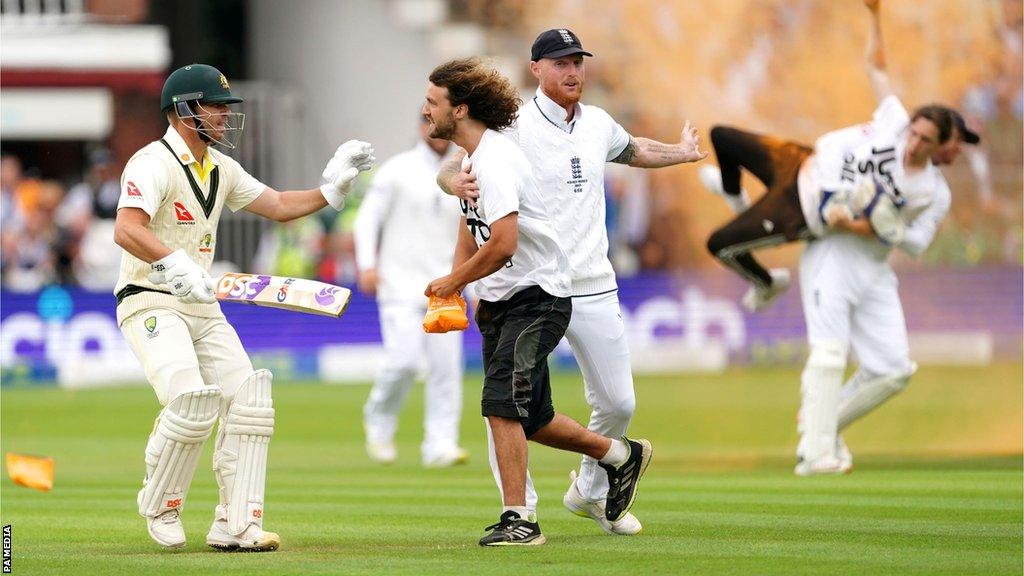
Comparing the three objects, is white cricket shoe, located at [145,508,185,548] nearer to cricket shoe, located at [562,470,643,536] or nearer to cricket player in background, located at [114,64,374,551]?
cricket player in background, located at [114,64,374,551]

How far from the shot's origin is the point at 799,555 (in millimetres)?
7395

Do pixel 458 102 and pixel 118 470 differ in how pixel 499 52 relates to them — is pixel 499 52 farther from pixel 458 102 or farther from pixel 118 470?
pixel 458 102

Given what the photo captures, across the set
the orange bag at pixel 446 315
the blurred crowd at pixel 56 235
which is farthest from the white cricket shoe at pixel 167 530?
the blurred crowd at pixel 56 235

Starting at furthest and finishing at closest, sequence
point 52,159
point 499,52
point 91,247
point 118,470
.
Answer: point 52,159 → point 499,52 → point 91,247 → point 118,470

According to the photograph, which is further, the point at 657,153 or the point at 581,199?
the point at 657,153

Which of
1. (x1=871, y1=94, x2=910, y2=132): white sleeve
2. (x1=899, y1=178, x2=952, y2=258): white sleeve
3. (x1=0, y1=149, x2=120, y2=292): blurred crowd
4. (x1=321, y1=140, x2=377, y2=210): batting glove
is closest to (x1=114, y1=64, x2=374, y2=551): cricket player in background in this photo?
(x1=321, y1=140, x2=377, y2=210): batting glove

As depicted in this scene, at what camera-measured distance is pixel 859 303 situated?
11656mm

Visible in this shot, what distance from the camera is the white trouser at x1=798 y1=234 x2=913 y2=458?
11.5 m

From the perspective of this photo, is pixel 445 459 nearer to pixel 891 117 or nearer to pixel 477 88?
pixel 891 117

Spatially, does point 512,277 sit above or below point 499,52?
below

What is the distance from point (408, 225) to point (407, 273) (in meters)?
0.36

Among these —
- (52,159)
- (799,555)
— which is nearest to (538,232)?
(799,555)

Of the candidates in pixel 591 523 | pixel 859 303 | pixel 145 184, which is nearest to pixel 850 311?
pixel 859 303

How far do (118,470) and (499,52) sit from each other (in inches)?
588
